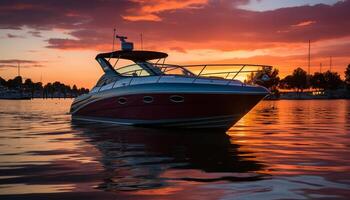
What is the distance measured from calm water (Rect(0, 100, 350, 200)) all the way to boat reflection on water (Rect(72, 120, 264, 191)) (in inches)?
0.7

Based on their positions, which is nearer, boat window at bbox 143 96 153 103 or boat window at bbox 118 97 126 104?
boat window at bbox 143 96 153 103

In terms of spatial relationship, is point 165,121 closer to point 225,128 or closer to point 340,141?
point 225,128

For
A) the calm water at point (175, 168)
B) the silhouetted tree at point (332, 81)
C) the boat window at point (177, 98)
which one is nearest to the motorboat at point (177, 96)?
the boat window at point (177, 98)

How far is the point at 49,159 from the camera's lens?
1044 centimetres

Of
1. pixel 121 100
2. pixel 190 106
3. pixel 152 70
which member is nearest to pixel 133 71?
pixel 152 70

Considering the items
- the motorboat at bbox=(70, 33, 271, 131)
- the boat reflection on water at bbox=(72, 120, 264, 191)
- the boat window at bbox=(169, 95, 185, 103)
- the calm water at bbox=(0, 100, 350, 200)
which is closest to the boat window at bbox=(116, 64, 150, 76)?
the motorboat at bbox=(70, 33, 271, 131)

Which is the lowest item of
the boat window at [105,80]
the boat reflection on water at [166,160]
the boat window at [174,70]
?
the boat reflection on water at [166,160]

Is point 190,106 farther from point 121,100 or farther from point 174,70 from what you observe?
point 121,100

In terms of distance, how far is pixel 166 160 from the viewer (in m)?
10.2

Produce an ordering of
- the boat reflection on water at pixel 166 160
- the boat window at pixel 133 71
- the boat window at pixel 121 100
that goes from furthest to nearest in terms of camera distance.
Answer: the boat window at pixel 133 71 → the boat window at pixel 121 100 → the boat reflection on water at pixel 166 160

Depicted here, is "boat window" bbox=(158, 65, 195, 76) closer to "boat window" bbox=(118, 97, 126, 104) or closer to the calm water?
"boat window" bbox=(118, 97, 126, 104)

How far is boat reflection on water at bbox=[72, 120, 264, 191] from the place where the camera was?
26.1 ft

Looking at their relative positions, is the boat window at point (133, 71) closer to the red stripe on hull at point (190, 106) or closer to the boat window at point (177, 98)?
the red stripe on hull at point (190, 106)

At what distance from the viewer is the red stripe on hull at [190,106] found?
1669cm
